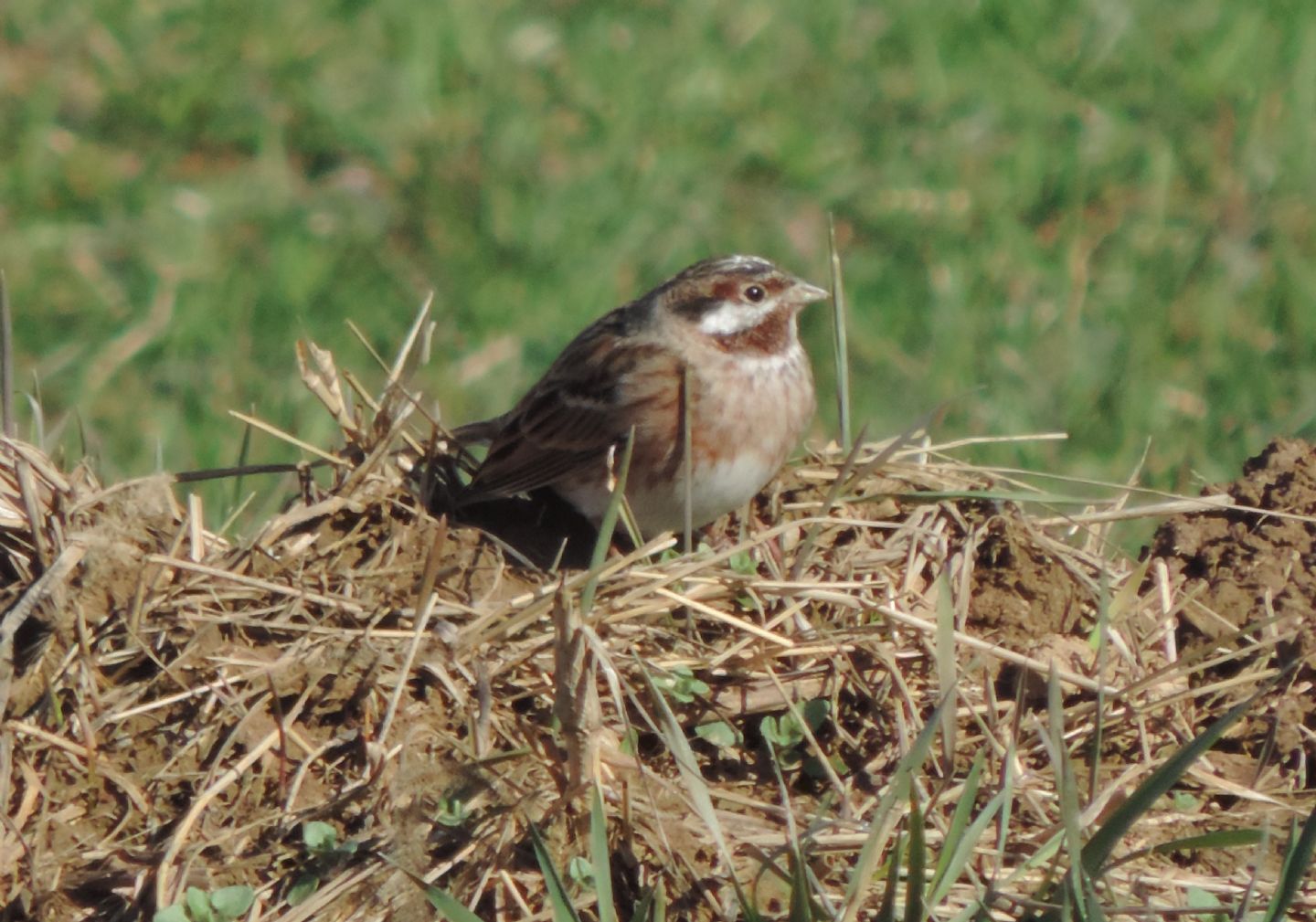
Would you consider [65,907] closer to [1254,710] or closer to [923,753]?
[923,753]

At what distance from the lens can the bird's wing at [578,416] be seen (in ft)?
16.3

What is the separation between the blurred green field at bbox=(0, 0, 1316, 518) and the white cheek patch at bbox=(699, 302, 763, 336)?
5.91 ft

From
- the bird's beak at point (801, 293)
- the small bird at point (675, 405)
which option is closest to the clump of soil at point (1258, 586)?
the small bird at point (675, 405)

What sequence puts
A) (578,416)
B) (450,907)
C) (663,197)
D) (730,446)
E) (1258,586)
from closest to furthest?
(450,907) → (1258,586) → (730,446) → (578,416) → (663,197)

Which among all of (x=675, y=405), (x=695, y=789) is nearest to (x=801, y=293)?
(x=675, y=405)

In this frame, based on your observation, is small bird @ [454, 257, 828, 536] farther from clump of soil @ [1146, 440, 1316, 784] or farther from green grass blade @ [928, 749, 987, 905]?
green grass blade @ [928, 749, 987, 905]

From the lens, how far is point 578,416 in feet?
16.9

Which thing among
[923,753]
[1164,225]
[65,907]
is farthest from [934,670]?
[1164,225]

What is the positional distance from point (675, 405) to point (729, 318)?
0.33 meters

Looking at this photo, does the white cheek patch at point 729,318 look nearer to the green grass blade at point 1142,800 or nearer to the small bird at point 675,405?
the small bird at point 675,405

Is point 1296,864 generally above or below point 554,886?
above

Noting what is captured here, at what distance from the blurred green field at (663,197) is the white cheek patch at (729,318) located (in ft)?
5.91

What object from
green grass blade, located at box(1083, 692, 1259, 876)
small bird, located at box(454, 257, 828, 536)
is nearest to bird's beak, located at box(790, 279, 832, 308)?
small bird, located at box(454, 257, 828, 536)

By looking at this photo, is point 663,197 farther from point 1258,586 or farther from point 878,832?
point 878,832
